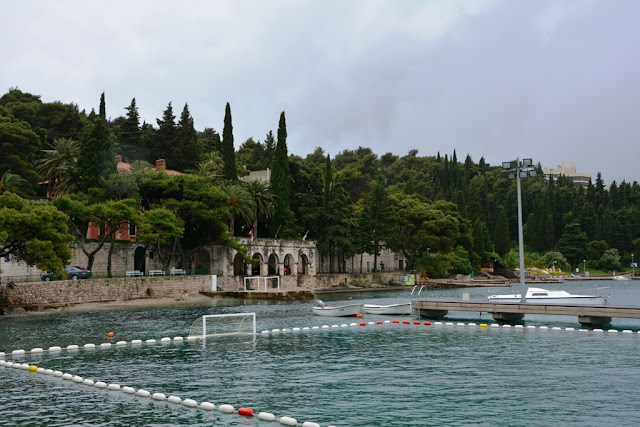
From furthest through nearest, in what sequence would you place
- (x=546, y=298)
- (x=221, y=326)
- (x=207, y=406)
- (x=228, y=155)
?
(x=228, y=155) < (x=546, y=298) < (x=221, y=326) < (x=207, y=406)

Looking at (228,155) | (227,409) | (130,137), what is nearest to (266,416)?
(227,409)

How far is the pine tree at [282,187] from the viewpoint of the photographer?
87.1 meters

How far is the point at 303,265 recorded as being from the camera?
9531cm

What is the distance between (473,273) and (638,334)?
9084 centimetres

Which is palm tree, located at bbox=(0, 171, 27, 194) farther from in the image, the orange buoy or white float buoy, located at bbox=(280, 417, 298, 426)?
white float buoy, located at bbox=(280, 417, 298, 426)

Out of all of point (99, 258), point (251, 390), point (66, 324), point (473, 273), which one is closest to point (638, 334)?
point (251, 390)

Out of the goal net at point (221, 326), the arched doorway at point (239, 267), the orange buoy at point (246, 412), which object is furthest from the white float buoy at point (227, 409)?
the arched doorway at point (239, 267)

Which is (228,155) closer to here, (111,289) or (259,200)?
(259,200)

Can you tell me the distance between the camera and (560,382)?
21.9m

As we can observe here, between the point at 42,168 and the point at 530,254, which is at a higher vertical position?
the point at 42,168

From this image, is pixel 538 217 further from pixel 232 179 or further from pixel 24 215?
pixel 24 215

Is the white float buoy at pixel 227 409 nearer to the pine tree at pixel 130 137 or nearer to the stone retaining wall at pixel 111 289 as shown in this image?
the stone retaining wall at pixel 111 289

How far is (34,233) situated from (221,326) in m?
19.7

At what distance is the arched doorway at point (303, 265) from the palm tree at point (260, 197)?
34.7ft
